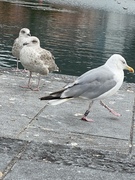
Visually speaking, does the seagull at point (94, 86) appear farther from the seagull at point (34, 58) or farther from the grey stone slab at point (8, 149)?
the seagull at point (34, 58)

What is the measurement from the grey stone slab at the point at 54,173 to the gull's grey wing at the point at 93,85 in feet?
6.29

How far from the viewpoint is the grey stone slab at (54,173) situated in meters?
4.32

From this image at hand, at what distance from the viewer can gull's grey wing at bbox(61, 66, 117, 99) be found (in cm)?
639

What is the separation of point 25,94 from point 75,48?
50.9ft

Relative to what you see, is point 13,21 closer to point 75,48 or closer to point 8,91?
point 75,48

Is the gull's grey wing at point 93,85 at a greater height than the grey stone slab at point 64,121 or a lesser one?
greater

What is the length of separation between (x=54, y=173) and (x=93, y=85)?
2.24 m

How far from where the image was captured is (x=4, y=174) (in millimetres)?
4297

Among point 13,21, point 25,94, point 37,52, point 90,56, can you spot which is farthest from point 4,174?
point 13,21

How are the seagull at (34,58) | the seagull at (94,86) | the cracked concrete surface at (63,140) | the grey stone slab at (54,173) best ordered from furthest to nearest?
1. the seagull at (34,58)
2. the seagull at (94,86)
3. the cracked concrete surface at (63,140)
4. the grey stone slab at (54,173)

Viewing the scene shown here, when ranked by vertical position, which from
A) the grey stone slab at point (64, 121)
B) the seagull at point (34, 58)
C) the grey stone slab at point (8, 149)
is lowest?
the grey stone slab at point (64, 121)

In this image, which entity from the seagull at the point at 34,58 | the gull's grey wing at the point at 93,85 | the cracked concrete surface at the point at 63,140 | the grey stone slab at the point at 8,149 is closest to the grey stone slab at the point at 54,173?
the cracked concrete surface at the point at 63,140

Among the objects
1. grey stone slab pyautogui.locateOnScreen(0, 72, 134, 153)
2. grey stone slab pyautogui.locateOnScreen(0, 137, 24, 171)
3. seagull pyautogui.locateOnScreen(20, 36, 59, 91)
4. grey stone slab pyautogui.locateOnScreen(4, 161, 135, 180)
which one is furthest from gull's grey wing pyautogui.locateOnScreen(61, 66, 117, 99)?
seagull pyautogui.locateOnScreen(20, 36, 59, 91)

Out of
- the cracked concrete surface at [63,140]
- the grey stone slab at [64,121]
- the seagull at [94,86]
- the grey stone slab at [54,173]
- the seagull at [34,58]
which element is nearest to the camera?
the grey stone slab at [54,173]
